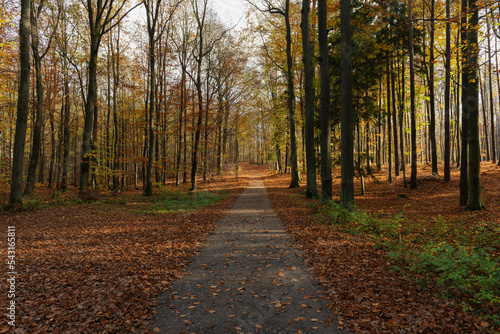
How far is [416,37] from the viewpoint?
16516 mm

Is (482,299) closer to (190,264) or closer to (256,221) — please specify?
(190,264)

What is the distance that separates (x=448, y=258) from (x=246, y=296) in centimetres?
373

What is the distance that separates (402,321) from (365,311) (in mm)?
458

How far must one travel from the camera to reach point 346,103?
9766mm

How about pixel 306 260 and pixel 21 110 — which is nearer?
pixel 306 260

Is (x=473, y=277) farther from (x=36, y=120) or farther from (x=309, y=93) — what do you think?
(x=36, y=120)

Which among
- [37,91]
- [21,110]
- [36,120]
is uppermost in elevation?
[37,91]

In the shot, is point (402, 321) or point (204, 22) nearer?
point (402, 321)

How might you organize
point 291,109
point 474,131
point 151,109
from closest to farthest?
point 474,131, point 151,109, point 291,109

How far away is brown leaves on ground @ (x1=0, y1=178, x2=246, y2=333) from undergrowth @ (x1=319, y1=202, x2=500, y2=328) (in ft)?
14.7

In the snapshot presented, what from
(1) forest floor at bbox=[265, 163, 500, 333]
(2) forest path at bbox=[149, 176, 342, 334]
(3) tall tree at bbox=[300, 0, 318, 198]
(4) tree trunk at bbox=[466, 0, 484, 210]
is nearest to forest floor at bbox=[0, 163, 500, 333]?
(1) forest floor at bbox=[265, 163, 500, 333]

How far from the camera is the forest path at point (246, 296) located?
3.48 meters

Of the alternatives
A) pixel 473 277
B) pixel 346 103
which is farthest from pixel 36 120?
pixel 473 277

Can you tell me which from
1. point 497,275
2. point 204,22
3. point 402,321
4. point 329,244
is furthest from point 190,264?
point 204,22
